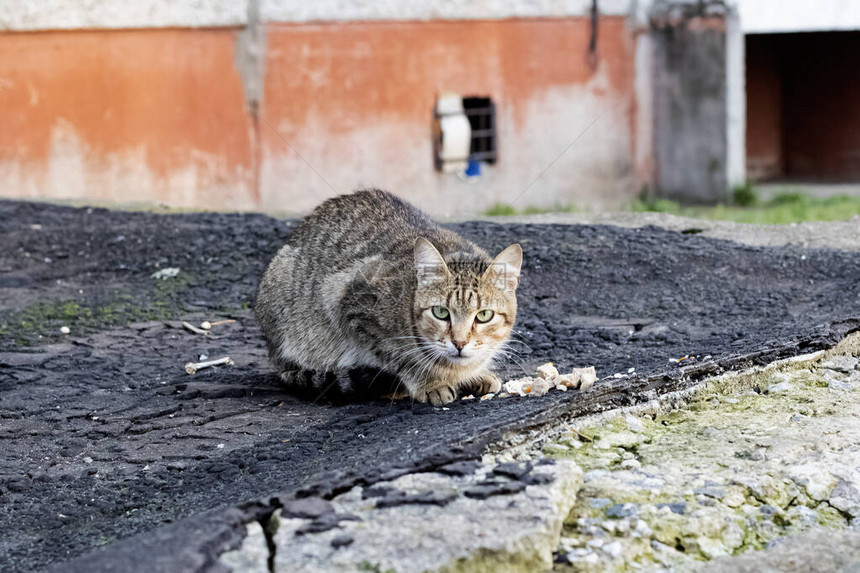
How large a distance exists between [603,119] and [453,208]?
238 centimetres

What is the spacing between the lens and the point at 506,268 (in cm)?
455

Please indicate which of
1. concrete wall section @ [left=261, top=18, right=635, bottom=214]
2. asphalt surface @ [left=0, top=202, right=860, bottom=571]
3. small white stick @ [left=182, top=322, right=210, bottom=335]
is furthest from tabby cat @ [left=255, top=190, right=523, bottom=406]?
concrete wall section @ [left=261, top=18, right=635, bottom=214]

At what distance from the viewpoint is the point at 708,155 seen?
13.2 meters

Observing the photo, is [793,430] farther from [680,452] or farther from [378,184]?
[378,184]

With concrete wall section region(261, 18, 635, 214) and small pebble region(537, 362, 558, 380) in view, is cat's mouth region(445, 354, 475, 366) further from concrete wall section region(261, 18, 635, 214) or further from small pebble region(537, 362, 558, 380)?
concrete wall section region(261, 18, 635, 214)

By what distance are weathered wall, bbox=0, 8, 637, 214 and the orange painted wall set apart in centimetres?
1

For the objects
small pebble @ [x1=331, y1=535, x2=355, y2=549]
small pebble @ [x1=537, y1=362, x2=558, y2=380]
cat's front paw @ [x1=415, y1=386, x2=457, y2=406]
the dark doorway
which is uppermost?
the dark doorway

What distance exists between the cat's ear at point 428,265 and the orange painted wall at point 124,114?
7489mm

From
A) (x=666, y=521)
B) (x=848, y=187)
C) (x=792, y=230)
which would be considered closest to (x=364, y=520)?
(x=666, y=521)

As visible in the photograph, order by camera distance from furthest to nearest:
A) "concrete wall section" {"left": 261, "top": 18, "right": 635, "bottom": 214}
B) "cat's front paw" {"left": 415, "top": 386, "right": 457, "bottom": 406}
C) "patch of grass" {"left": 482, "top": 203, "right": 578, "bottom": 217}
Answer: "patch of grass" {"left": 482, "top": 203, "right": 578, "bottom": 217}
"concrete wall section" {"left": 261, "top": 18, "right": 635, "bottom": 214}
"cat's front paw" {"left": 415, "top": 386, "right": 457, "bottom": 406}

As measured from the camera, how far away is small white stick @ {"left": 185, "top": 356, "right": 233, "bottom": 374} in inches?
216

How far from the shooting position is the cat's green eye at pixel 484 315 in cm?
445

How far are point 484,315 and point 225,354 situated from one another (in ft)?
6.54

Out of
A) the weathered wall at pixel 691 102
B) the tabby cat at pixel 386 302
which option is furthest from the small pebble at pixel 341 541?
the weathered wall at pixel 691 102
